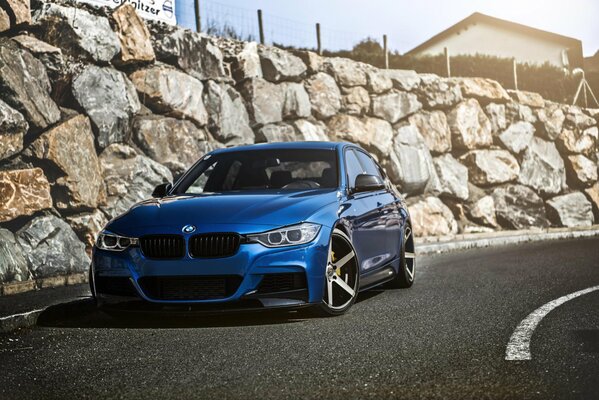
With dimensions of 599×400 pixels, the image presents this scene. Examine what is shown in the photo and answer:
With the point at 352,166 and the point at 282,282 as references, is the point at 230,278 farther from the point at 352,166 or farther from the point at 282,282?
the point at 352,166

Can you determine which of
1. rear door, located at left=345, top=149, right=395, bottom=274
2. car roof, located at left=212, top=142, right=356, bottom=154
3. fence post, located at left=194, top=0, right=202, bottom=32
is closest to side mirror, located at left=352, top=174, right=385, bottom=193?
rear door, located at left=345, top=149, right=395, bottom=274

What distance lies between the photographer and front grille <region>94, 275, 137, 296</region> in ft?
20.6

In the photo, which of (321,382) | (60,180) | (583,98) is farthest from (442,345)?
(583,98)

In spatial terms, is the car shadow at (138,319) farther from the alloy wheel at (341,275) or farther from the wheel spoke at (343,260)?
the wheel spoke at (343,260)

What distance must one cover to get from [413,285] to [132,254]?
12.9 ft

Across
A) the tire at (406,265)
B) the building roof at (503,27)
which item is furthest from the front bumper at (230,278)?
the building roof at (503,27)

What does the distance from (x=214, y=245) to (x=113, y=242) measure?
876 mm

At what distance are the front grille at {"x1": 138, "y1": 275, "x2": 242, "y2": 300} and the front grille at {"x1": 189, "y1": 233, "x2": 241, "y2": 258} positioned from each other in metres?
0.18

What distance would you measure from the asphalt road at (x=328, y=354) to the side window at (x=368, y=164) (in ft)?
4.67

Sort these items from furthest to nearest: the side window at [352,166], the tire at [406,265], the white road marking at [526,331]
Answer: the tire at [406,265], the side window at [352,166], the white road marking at [526,331]

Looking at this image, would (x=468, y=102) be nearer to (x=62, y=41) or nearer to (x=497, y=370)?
(x=62, y=41)

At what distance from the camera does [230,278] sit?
6102 mm

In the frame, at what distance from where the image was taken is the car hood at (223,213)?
6.23 meters

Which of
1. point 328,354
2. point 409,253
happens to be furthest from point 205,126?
point 328,354
